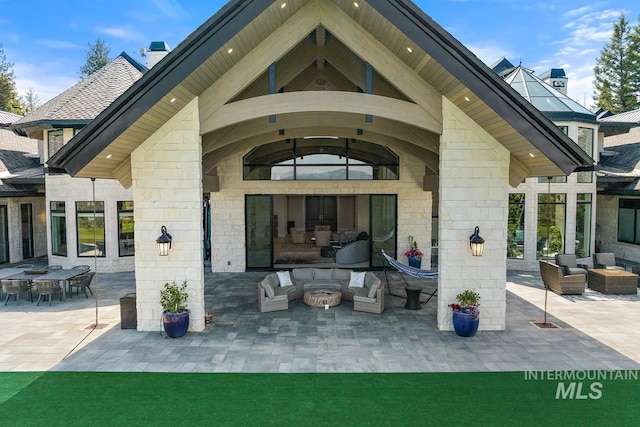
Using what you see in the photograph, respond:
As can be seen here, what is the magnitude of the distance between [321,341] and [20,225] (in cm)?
1658

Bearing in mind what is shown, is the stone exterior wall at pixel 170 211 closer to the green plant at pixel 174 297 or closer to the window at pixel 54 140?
the green plant at pixel 174 297

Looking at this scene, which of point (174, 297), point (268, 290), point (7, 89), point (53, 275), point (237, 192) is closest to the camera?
point (174, 297)

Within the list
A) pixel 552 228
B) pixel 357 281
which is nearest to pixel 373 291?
pixel 357 281

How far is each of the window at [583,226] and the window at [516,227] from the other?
235cm

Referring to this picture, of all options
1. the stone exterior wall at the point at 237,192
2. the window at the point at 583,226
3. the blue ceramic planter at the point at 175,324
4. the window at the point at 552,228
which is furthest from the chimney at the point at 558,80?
the blue ceramic planter at the point at 175,324

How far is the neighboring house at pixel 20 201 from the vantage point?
15.7 m

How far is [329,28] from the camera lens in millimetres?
7762

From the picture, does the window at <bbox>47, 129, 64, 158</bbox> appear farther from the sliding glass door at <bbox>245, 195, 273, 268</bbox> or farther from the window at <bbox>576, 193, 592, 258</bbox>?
the window at <bbox>576, 193, 592, 258</bbox>

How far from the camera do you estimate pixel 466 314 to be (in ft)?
25.6

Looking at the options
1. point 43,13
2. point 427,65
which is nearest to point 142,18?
point 43,13

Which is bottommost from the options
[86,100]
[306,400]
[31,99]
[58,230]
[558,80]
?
[306,400]

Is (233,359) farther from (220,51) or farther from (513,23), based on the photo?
(513,23)

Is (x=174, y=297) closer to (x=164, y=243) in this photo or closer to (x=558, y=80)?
(x=164, y=243)

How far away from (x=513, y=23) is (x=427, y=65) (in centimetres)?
2447
